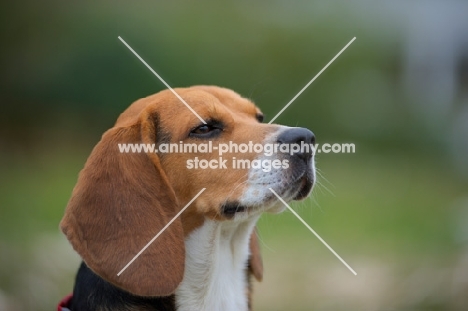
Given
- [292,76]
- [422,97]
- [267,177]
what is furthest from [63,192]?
[422,97]

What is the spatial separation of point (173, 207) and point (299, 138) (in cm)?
58

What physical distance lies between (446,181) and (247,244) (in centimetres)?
438

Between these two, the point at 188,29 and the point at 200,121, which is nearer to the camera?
the point at 200,121

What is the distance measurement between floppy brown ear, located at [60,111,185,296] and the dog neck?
0.15m

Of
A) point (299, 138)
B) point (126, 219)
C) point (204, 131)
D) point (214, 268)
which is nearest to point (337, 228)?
point (214, 268)

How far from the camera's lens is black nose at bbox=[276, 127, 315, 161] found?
2496mm

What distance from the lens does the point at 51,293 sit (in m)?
4.88

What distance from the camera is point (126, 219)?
254 cm

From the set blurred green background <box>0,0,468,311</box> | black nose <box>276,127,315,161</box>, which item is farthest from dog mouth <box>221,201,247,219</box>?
blurred green background <box>0,0,468,311</box>

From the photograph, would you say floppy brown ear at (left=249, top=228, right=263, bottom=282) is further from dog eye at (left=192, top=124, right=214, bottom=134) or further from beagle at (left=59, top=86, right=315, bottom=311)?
dog eye at (left=192, top=124, right=214, bottom=134)

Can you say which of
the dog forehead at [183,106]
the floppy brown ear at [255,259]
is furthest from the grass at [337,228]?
the dog forehead at [183,106]

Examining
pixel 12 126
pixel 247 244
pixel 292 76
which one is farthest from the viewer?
pixel 292 76

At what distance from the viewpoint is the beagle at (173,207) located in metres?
2.49

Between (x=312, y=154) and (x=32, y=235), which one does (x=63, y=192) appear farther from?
(x=312, y=154)
